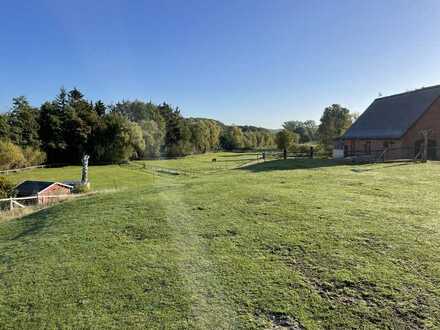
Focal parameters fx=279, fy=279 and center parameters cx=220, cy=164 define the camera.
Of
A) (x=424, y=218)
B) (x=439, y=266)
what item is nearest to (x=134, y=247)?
(x=439, y=266)

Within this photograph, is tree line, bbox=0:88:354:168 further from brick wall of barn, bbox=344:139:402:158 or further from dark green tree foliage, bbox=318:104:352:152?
brick wall of barn, bbox=344:139:402:158

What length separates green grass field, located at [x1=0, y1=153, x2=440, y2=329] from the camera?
290 cm

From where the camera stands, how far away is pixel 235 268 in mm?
3779

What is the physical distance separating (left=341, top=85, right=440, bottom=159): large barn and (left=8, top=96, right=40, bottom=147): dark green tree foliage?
43566 millimetres

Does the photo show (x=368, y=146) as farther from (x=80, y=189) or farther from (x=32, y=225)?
(x=32, y=225)

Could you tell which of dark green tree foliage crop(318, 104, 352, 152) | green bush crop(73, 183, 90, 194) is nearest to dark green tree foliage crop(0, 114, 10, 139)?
green bush crop(73, 183, 90, 194)

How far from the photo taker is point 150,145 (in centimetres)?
5359

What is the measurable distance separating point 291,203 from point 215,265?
3.34 metres

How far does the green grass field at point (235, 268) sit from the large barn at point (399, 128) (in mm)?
17219

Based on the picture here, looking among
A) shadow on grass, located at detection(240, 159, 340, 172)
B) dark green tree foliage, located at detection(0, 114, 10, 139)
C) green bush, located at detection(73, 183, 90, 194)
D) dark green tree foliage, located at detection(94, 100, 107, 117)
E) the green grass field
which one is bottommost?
green bush, located at detection(73, 183, 90, 194)

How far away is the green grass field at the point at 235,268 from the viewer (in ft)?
9.52

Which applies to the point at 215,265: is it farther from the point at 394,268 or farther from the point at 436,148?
the point at 436,148

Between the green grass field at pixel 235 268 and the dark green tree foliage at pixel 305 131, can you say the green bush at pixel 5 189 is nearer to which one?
Result: the green grass field at pixel 235 268

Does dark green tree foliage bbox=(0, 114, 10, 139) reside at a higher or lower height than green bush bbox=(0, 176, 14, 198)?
higher
